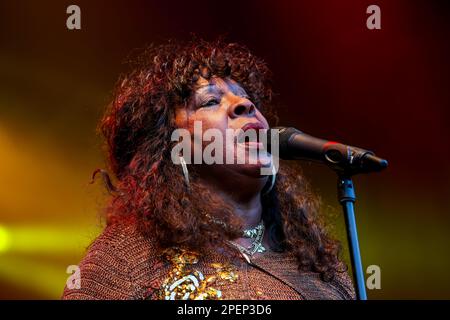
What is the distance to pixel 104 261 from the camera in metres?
1.71

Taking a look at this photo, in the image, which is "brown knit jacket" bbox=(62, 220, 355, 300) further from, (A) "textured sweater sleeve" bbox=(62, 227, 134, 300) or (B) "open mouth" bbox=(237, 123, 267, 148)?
(B) "open mouth" bbox=(237, 123, 267, 148)

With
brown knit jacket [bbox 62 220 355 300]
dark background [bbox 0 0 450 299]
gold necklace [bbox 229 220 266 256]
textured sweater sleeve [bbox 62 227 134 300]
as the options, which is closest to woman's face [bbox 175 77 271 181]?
gold necklace [bbox 229 220 266 256]

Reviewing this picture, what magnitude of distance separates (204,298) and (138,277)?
20 cm

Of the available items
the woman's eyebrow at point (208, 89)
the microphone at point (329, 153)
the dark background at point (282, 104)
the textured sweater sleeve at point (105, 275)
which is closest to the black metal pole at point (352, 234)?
the microphone at point (329, 153)

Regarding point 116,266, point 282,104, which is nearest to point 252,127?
point 116,266

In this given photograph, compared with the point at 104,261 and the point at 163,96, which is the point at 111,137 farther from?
the point at 104,261

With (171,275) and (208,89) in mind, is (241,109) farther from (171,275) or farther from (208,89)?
(171,275)

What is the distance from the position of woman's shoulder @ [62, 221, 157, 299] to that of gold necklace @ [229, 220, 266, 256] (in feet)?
0.94

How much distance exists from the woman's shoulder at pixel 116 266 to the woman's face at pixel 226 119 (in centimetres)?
37

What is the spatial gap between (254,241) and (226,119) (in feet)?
1.36
